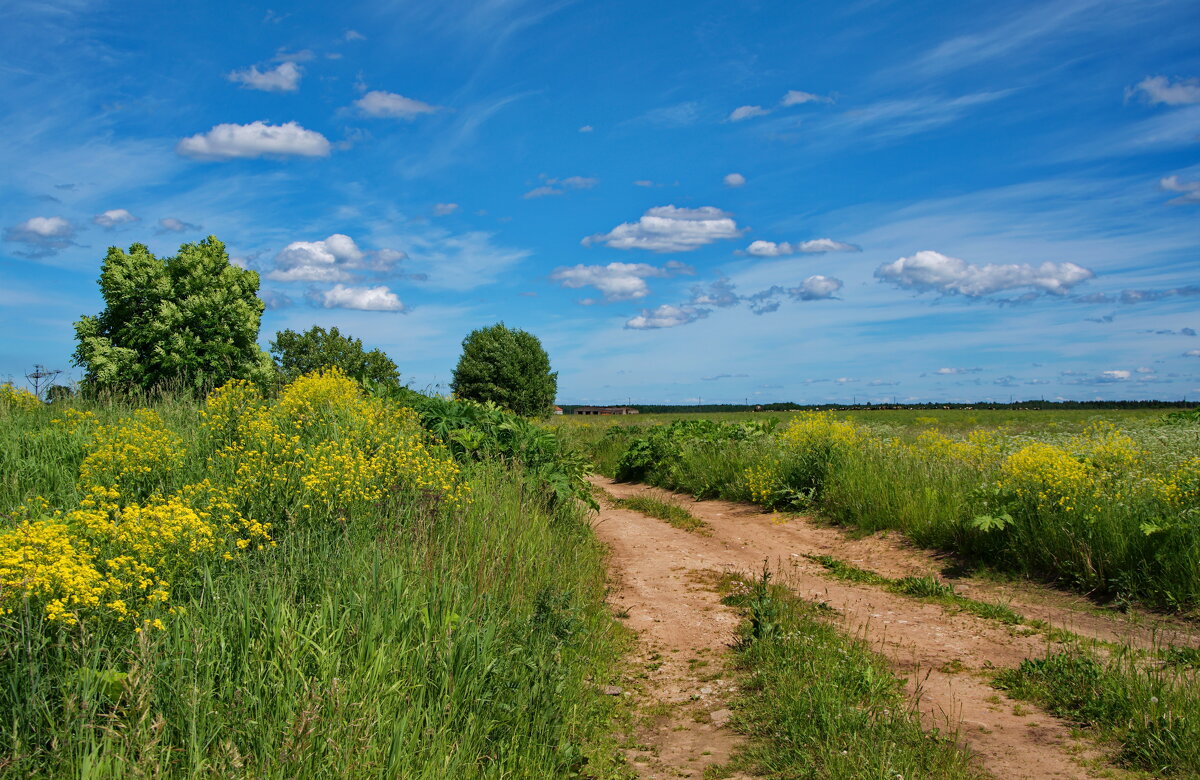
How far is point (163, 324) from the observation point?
24.5m

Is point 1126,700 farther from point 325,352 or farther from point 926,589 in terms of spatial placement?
point 325,352

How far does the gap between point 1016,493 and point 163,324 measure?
84.0ft

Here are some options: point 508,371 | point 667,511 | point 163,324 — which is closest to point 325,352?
point 508,371

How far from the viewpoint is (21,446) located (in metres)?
8.16

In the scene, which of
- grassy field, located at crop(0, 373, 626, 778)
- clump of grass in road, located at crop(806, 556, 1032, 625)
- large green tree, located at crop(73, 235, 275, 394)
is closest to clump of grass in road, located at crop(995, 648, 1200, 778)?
clump of grass in road, located at crop(806, 556, 1032, 625)

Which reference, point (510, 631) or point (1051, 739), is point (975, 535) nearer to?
point (1051, 739)

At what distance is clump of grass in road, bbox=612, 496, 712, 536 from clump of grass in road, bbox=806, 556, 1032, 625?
2.39 m

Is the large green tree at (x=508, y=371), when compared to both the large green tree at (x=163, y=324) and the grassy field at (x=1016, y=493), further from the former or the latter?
the grassy field at (x=1016, y=493)

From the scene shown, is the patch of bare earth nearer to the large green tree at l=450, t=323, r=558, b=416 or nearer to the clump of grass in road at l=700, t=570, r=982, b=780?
the clump of grass in road at l=700, t=570, r=982, b=780

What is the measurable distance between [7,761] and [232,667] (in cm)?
99

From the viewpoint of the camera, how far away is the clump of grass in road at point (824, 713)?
4.02 meters

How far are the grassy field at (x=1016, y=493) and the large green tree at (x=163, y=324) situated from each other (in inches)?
749

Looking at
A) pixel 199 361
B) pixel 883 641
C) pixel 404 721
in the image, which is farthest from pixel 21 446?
pixel 199 361

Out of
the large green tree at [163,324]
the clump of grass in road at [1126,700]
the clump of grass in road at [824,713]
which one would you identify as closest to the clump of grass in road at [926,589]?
the clump of grass in road at [1126,700]
